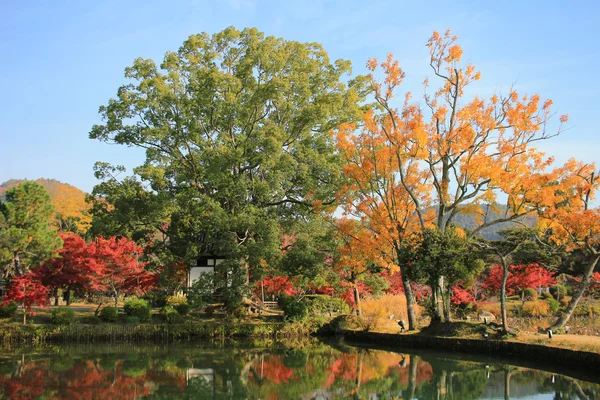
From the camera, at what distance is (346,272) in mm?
21922

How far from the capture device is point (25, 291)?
58.3 ft

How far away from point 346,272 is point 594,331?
30.3ft

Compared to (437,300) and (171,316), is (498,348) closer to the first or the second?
(437,300)

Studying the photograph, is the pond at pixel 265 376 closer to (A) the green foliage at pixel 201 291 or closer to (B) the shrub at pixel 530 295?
(A) the green foliage at pixel 201 291

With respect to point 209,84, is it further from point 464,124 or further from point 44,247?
point 464,124

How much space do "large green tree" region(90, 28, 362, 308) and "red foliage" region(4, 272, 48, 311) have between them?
4.97 m

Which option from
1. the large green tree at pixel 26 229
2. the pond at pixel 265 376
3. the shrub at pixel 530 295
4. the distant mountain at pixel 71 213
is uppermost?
the distant mountain at pixel 71 213

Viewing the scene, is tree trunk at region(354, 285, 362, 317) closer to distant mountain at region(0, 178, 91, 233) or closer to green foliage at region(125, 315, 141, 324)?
green foliage at region(125, 315, 141, 324)

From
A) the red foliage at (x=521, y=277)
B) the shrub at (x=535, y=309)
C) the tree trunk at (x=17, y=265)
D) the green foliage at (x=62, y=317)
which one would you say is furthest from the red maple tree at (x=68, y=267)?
the shrub at (x=535, y=309)

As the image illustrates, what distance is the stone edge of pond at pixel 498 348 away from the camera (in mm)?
11723

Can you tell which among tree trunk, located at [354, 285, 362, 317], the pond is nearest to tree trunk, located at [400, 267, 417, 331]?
the pond

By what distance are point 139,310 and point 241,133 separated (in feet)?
24.4

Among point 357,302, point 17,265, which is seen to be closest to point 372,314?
point 357,302

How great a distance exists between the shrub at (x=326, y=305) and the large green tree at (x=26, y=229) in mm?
9403
